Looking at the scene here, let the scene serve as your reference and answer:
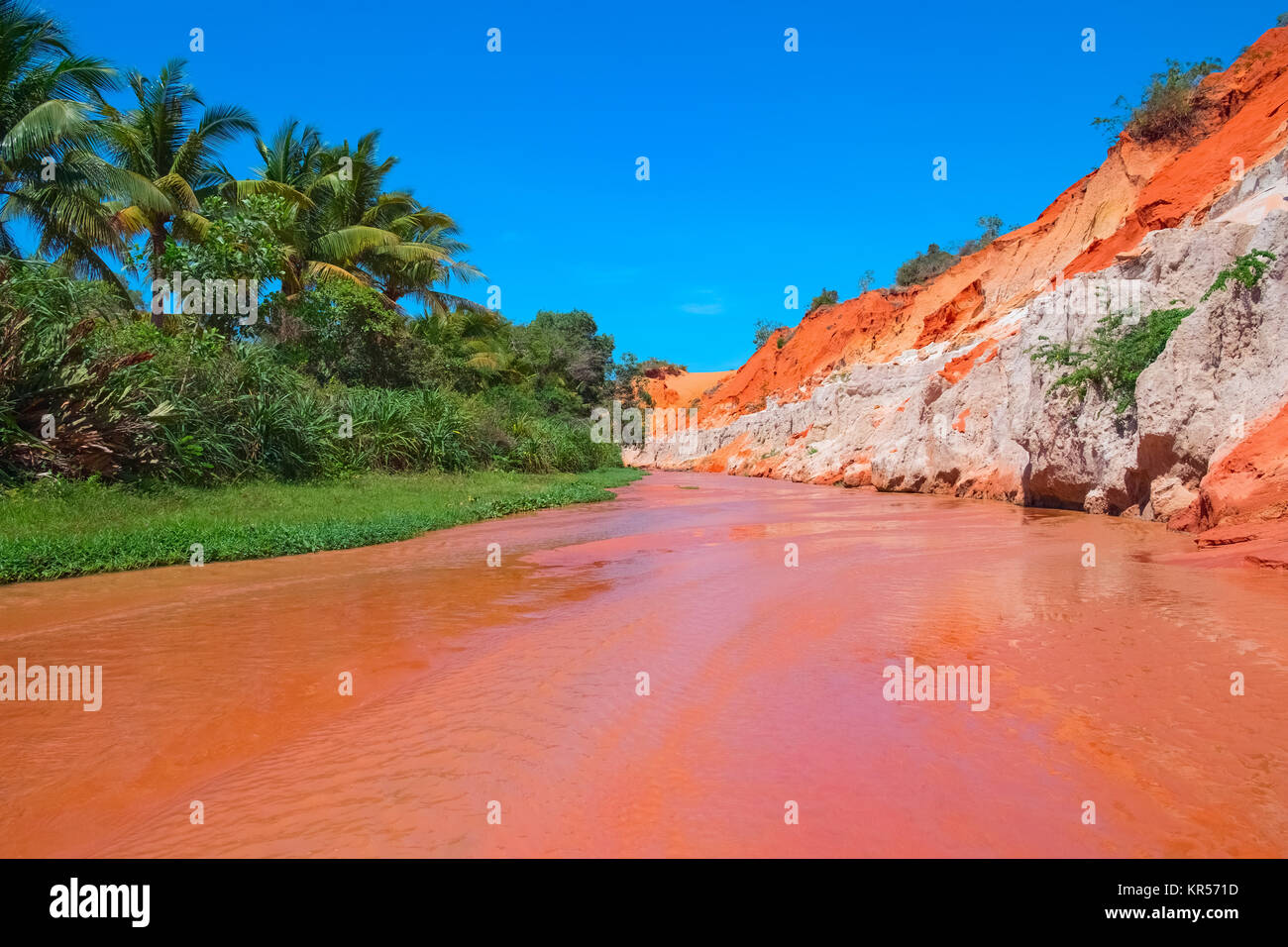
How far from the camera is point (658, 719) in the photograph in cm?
273

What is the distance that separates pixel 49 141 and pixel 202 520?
9679 millimetres

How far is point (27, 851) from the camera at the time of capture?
6.48 feet

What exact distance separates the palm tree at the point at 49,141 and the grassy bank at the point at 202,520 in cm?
789

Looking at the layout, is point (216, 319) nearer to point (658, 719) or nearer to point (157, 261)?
point (157, 261)

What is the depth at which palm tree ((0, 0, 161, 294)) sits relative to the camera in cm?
1246

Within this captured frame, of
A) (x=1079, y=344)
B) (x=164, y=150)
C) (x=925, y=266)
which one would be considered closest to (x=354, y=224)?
(x=164, y=150)

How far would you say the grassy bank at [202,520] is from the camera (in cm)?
625

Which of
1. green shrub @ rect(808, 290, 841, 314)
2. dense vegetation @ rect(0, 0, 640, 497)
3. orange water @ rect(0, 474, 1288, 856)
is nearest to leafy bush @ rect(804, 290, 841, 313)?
green shrub @ rect(808, 290, 841, 314)

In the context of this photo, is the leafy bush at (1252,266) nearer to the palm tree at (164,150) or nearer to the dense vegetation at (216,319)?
the dense vegetation at (216,319)

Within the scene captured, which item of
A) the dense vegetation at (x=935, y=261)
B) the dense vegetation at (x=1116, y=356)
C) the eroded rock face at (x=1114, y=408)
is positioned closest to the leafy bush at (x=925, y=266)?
the dense vegetation at (x=935, y=261)
